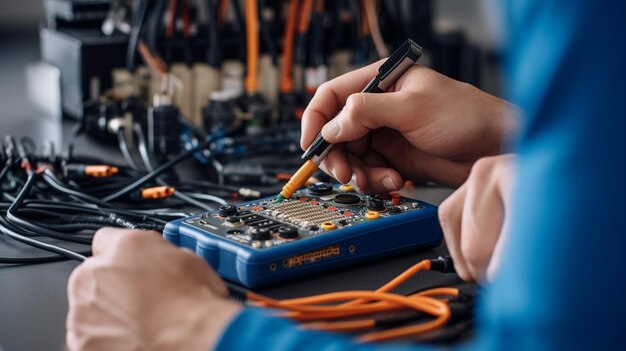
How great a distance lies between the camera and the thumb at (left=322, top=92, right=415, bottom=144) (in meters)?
1.06

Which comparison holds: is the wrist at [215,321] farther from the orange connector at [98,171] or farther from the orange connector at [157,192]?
the orange connector at [98,171]

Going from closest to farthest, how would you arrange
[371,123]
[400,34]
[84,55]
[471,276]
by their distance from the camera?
[471,276] < [371,123] < [84,55] < [400,34]

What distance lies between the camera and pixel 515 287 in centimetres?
51

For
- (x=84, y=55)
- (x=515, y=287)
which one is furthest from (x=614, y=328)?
(x=84, y=55)

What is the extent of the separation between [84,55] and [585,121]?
144 centimetres

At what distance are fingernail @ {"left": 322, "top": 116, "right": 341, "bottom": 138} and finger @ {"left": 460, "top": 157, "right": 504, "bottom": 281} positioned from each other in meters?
0.29

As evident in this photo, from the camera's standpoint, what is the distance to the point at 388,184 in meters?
1.10

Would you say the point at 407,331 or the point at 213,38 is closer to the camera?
the point at 407,331

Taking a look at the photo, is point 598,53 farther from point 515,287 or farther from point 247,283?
point 247,283

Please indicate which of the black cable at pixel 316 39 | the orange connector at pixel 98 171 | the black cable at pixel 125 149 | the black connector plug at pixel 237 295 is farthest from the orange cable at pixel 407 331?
the black cable at pixel 316 39

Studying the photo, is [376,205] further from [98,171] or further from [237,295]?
[98,171]

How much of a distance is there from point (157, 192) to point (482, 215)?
0.57 m

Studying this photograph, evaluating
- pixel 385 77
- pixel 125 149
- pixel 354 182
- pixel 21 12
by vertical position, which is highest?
pixel 385 77

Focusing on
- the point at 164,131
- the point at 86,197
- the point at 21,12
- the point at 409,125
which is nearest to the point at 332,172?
the point at 409,125
